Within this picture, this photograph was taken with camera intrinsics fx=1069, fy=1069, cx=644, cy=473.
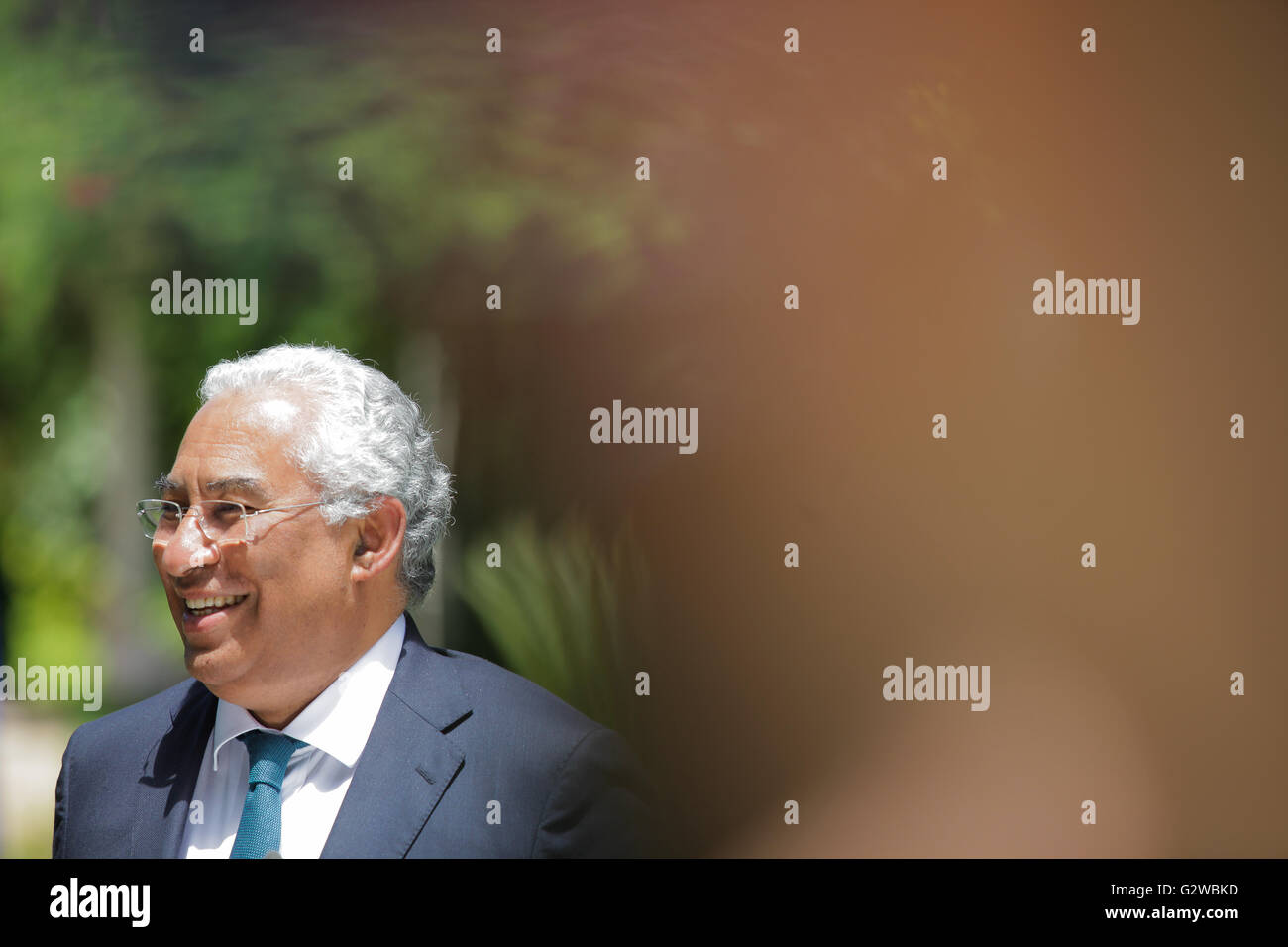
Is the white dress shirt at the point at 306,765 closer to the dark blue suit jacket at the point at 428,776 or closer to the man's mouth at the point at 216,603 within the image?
the dark blue suit jacket at the point at 428,776

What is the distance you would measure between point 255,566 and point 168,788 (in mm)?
666

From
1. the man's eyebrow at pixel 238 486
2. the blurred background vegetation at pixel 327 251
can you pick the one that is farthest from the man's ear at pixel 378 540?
the blurred background vegetation at pixel 327 251

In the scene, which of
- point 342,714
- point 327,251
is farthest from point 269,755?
point 327,251

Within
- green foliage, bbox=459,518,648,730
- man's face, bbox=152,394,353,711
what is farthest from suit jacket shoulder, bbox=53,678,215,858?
green foliage, bbox=459,518,648,730

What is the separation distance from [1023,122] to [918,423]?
109 centimetres

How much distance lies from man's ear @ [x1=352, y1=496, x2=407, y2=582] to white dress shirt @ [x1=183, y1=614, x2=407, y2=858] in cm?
22

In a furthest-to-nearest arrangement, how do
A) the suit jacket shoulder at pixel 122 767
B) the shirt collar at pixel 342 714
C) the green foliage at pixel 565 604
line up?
the green foliage at pixel 565 604 < the suit jacket shoulder at pixel 122 767 < the shirt collar at pixel 342 714

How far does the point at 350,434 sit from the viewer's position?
2.80 meters

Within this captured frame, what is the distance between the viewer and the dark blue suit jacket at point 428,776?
2.71 metres

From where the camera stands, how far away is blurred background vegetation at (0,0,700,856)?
12.0 ft

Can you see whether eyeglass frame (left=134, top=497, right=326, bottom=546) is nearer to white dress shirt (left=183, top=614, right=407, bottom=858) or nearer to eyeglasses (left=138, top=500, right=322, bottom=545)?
eyeglasses (left=138, top=500, right=322, bottom=545)

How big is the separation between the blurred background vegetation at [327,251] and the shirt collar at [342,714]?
801 mm
